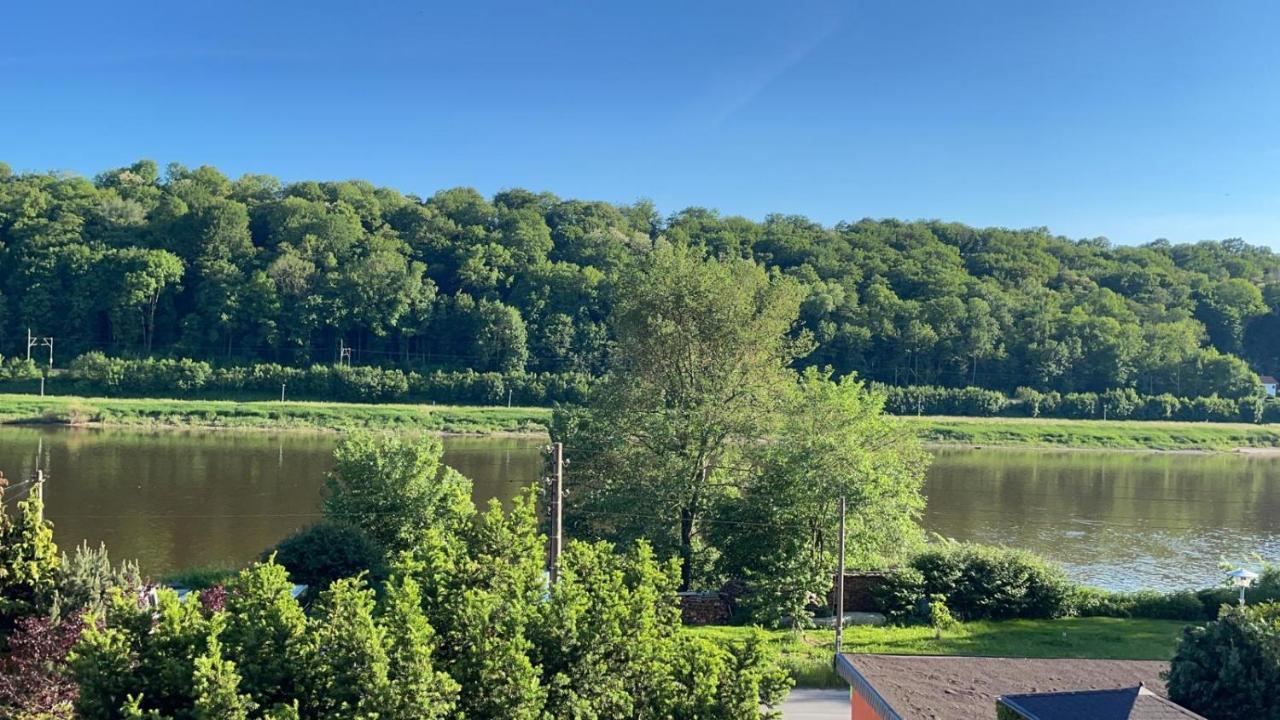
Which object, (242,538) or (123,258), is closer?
(242,538)

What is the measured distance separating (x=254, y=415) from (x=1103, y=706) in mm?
67933

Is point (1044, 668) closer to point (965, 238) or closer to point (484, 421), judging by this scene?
point (484, 421)

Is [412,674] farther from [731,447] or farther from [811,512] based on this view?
[731,447]

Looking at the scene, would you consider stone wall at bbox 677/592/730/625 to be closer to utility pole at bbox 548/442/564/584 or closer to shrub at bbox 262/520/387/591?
utility pole at bbox 548/442/564/584

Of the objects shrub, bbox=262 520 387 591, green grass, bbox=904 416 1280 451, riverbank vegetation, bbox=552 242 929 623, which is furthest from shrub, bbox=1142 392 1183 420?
shrub, bbox=262 520 387 591

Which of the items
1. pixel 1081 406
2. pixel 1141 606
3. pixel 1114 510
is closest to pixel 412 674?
pixel 1141 606

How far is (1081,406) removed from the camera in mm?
86375

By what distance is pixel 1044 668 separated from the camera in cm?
1245

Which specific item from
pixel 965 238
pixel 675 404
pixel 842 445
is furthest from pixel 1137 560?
pixel 965 238

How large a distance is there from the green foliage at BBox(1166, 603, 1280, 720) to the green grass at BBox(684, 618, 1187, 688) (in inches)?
268

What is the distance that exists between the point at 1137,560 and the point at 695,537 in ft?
60.5

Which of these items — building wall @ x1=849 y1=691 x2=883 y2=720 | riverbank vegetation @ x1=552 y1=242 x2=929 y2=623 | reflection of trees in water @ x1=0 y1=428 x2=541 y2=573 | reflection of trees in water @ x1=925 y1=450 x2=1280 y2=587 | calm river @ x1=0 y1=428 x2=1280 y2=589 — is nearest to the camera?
building wall @ x1=849 y1=691 x2=883 y2=720

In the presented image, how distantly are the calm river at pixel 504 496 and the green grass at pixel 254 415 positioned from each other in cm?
466

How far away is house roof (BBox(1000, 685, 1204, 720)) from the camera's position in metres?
8.17
